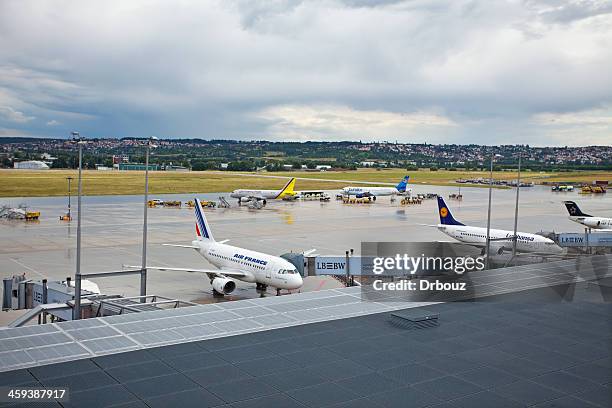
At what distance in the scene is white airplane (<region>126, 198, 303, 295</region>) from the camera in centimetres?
4225

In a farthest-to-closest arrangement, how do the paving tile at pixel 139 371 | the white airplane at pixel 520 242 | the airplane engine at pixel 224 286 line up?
the white airplane at pixel 520 242 < the airplane engine at pixel 224 286 < the paving tile at pixel 139 371

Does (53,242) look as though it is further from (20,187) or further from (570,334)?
(20,187)

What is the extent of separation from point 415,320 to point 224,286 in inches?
922

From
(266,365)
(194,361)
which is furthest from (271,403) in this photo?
(194,361)

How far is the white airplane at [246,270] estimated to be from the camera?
42.2 metres

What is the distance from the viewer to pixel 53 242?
228 ft

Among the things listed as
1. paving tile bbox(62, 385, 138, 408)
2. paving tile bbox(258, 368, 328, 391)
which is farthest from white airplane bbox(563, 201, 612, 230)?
paving tile bbox(62, 385, 138, 408)

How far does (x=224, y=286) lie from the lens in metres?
43.2

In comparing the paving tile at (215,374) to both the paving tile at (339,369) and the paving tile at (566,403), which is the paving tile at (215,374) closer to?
the paving tile at (339,369)

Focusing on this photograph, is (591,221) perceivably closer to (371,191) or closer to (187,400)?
(371,191)

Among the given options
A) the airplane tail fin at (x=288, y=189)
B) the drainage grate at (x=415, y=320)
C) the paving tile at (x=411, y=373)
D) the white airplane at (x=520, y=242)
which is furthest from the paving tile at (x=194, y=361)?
the airplane tail fin at (x=288, y=189)

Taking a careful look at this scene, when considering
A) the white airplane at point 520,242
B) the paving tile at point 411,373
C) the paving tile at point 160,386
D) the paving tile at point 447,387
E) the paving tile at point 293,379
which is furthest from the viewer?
the white airplane at point 520,242

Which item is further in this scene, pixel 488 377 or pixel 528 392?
pixel 488 377

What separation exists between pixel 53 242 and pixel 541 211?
294 feet
